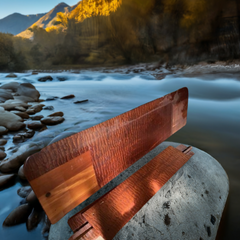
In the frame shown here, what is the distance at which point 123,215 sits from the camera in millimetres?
909

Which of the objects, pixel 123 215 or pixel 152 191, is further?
pixel 152 191

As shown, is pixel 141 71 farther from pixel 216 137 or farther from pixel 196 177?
pixel 196 177

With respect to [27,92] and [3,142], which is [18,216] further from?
[27,92]

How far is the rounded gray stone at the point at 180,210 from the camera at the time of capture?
969 millimetres

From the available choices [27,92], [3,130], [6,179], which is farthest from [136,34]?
[6,179]

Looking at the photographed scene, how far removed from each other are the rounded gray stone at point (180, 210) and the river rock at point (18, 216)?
0.69m

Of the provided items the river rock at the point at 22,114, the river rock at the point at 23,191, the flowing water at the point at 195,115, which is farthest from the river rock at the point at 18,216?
the river rock at the point at 22,114

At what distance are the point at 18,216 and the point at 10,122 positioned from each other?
2.79m

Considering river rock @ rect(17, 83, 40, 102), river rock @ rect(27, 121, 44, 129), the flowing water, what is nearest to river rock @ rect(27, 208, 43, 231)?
the flowing water

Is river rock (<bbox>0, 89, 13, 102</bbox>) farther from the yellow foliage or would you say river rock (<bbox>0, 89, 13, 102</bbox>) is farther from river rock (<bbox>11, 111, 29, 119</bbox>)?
the yellow foliage

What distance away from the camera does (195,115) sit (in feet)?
14.9

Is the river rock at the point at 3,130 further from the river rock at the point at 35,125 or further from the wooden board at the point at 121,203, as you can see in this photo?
the wooden board at the point at 121,203

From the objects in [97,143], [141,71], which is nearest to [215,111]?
[97,143]

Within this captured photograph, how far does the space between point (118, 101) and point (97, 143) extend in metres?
6.12
